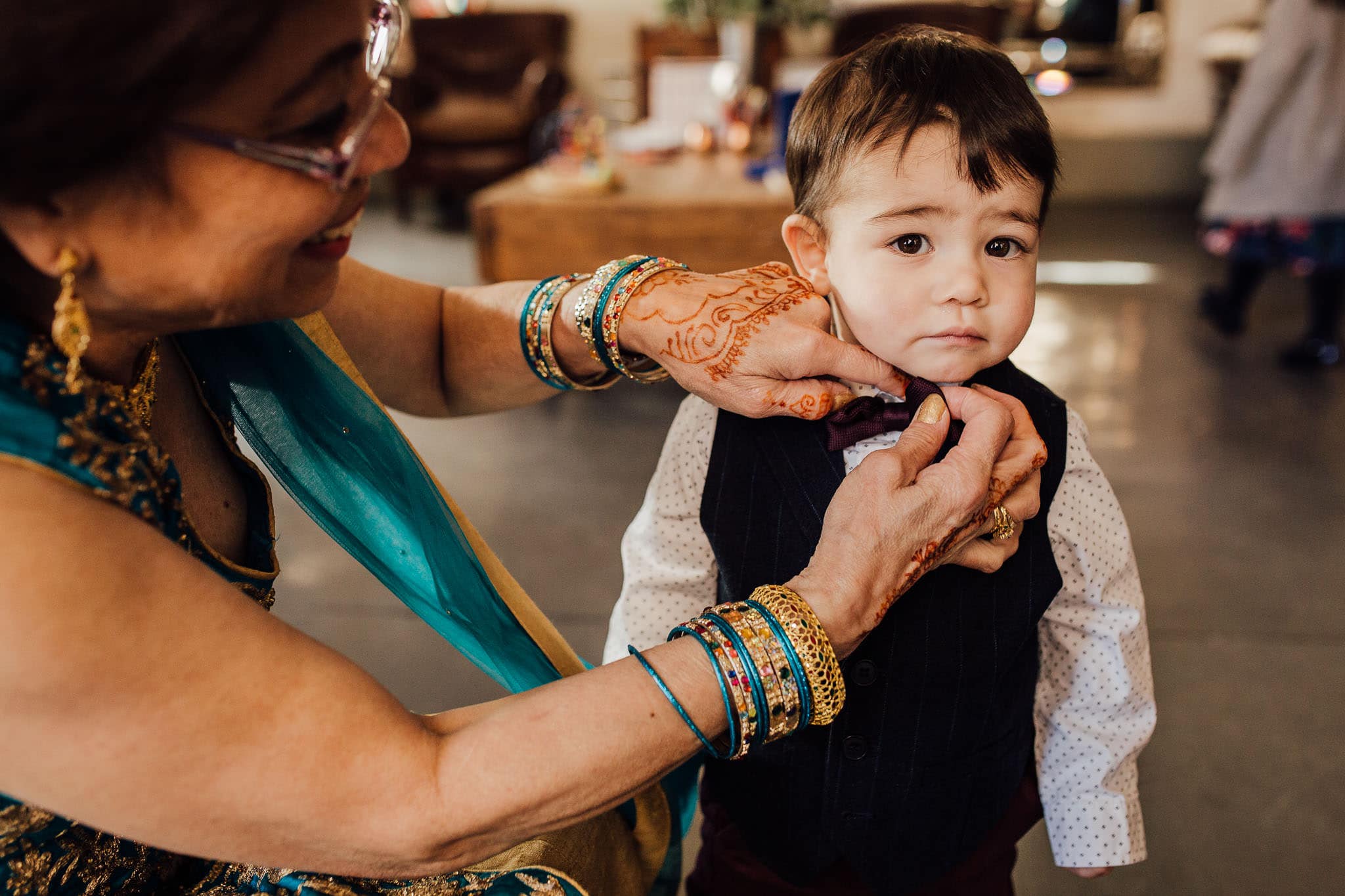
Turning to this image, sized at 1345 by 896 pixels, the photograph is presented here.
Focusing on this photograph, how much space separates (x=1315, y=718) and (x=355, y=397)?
1854 millimetres

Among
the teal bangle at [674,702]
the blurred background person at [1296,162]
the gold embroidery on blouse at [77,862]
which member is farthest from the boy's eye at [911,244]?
the blurred background person at [1296,162]

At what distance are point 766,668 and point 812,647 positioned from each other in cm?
4

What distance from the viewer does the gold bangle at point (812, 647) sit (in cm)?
81

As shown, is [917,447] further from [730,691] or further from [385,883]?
[385,883]

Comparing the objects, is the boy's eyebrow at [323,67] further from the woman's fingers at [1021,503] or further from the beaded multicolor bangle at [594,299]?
the woman's fingers at [1021,503]

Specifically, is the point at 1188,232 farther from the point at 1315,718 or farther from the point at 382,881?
the point at 382,881

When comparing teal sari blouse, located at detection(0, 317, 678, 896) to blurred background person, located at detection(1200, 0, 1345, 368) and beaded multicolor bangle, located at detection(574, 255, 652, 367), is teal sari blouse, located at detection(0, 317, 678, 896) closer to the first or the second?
beaded multicolor bangle, located at detection(574, 255, 652, 367)

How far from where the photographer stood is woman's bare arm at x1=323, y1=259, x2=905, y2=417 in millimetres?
971

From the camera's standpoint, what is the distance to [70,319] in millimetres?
688

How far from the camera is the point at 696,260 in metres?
3.43

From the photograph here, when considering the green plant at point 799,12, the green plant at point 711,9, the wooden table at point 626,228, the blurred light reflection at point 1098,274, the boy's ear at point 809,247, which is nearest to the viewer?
the boy's ear at point 809,247

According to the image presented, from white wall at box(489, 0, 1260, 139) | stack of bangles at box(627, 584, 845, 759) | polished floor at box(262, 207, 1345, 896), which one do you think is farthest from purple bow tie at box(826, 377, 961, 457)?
white wall at box(489, 0, 1260, 139)

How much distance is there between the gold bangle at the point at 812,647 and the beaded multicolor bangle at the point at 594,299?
379mm

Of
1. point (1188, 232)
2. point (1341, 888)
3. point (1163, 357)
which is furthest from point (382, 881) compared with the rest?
point (1188, 232)
